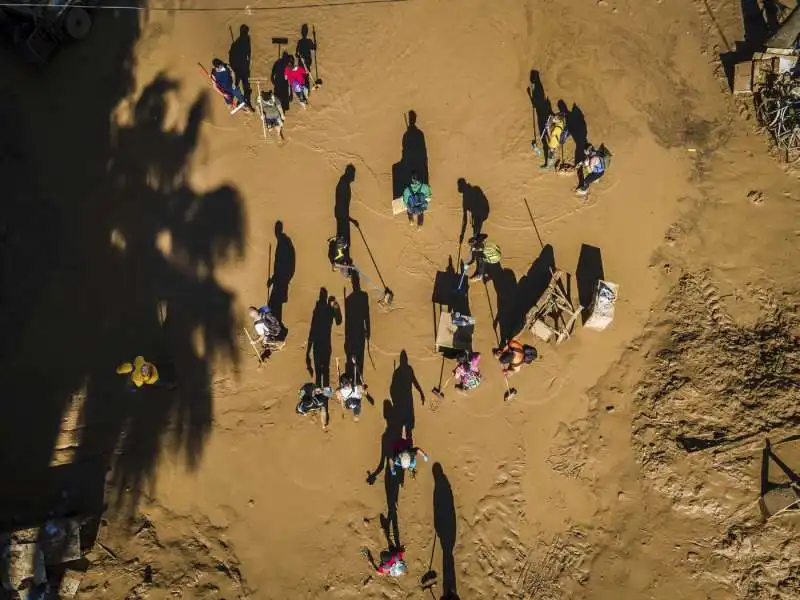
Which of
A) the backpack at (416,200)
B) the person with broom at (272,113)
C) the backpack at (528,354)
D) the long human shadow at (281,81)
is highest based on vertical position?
the long human shadow at (281,81)

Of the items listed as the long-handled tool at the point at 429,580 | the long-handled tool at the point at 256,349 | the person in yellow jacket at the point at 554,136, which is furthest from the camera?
the person in yellow jacket at the point at 554,136

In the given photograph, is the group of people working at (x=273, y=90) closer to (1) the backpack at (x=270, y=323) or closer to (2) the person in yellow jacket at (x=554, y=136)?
(1) the backpack at (x=270, y=323)

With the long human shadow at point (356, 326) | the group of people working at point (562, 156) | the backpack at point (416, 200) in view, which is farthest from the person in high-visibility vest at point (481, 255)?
the group of people working at point (562, 156)

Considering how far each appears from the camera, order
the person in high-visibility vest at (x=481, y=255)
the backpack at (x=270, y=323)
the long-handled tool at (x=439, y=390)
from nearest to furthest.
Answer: the backpack at (x=270, y=323) → the long-handled tool at (x=439, y=390) → the person in high-visibility vest at (x=481, y=255)

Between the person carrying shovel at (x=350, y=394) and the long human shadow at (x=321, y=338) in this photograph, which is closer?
the person carrying shovel at (x=350, y=394)

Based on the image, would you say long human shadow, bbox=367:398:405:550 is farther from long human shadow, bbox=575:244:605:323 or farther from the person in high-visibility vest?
long human shadow, bbox=575:244:605:323

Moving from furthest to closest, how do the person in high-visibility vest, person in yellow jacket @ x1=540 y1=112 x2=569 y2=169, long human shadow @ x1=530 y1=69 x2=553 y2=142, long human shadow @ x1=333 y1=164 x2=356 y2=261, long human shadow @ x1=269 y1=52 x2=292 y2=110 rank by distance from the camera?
1. long human shadow @ x1=269 y1=52 x2=292 y2=110
2. long human shadow @ x1=530 y1=69 x2=553 y2=142
3. long human shadow @ x1=333 y1=164 x2=356 y2=261
4. person in yellow jacket @ x1=540 y1=112 x2=569 y2=169
5. the person in high-visibility vest

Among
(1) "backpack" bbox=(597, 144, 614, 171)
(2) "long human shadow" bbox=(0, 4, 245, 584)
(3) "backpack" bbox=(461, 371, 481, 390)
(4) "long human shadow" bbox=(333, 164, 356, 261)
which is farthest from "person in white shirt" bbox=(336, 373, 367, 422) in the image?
(1) "backpack" bbox=(597, 144, 614, 171)

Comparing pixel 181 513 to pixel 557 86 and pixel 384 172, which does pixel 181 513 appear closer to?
pixel 384 172
